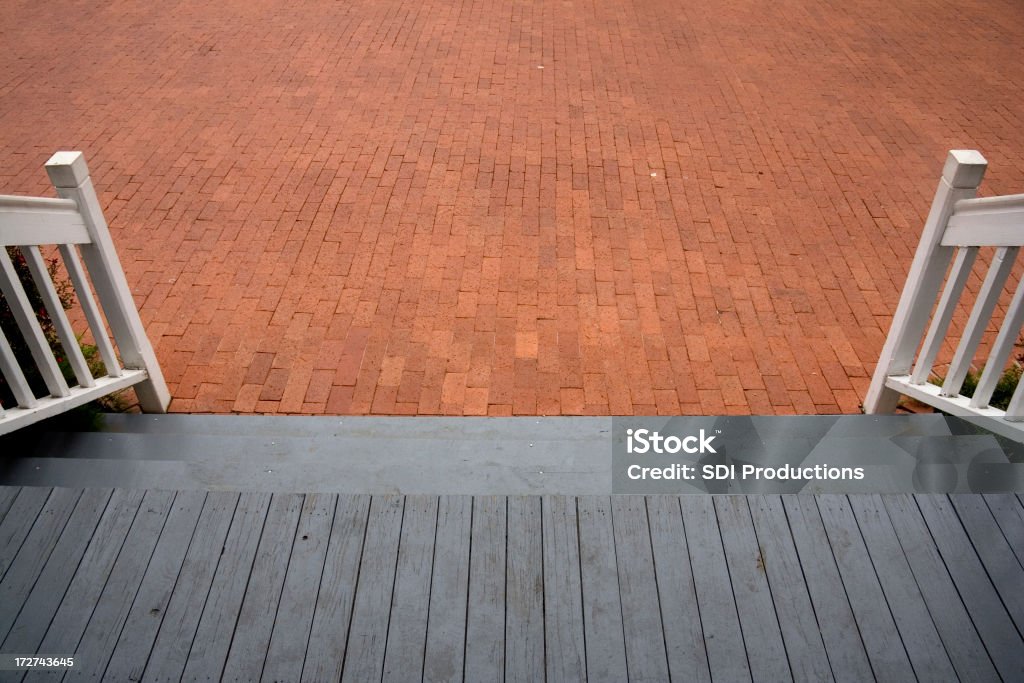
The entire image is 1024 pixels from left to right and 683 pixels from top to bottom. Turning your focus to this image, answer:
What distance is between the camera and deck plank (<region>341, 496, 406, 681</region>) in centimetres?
246

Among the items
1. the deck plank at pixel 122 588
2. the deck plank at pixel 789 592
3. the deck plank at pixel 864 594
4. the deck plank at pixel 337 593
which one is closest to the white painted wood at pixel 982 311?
the deck plank at pixel 864 594

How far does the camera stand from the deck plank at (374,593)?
246 cm

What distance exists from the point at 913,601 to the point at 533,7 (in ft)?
28.5

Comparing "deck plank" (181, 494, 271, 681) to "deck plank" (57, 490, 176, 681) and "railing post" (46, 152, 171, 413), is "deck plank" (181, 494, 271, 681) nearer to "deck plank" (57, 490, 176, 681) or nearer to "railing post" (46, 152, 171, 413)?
"deck plank" (57, 490, 176, 681)

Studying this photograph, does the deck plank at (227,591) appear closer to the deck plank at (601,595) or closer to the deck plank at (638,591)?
the deck plank at (601,595)

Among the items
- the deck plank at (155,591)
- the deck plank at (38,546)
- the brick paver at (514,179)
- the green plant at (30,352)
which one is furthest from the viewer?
the brick paver at (514,179)

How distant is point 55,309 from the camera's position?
307 cm

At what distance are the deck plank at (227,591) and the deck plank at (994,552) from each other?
8.59ft

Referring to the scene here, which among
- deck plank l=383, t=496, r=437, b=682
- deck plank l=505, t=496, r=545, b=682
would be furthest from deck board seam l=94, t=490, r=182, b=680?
deck plank l=505, t=496, r=545, b=682

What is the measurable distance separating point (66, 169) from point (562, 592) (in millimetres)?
2461

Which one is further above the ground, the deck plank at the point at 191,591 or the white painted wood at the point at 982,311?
the white painted wood at the point at 982,311

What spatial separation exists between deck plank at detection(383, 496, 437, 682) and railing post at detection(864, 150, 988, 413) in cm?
224

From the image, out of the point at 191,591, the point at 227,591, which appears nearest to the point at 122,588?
the point at 191,591

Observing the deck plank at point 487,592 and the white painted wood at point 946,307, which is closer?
the deck plank at point 487,592
